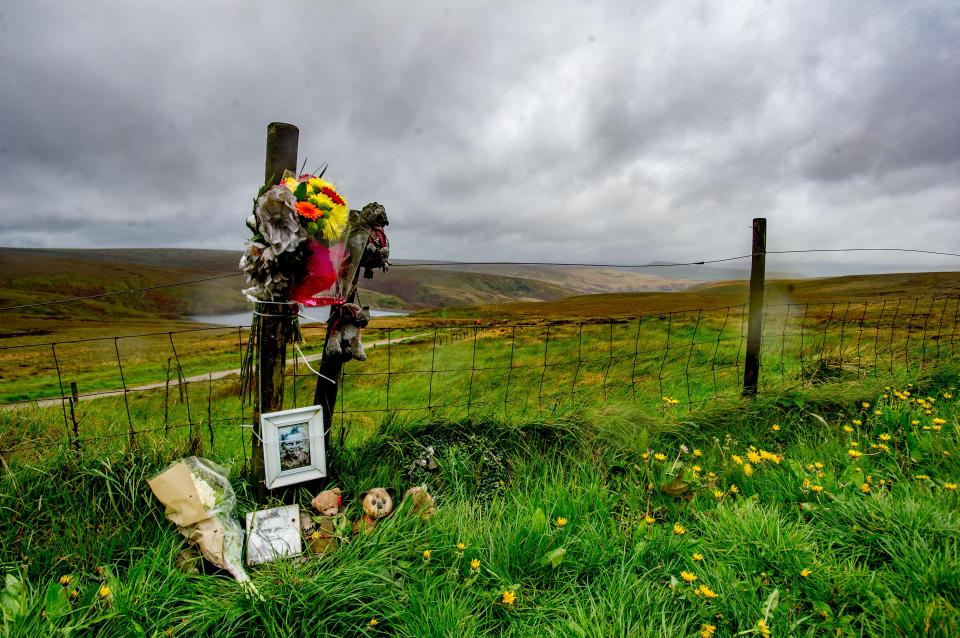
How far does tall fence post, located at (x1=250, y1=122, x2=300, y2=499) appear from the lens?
314 centimetres

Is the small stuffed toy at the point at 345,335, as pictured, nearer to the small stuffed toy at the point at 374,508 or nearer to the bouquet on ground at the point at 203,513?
the small stuffed toy at the point at 374,508

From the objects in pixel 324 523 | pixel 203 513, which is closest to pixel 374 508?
pixel 324 523

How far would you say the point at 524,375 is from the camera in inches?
372

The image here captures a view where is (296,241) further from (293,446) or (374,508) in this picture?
(374,508)

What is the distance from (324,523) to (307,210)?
202 cm

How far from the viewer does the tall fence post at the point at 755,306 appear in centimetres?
525

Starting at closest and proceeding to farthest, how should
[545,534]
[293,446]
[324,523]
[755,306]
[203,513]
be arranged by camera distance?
[203,513] < [545,534] < [324,523] < [293,446] < [755,306]

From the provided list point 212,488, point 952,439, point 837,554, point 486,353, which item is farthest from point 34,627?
point 486,353

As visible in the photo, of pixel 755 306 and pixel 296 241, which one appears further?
pixel 755 306

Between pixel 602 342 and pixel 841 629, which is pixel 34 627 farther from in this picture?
pixel 602 342

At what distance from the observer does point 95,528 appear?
2701mm

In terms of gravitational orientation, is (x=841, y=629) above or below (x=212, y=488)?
below

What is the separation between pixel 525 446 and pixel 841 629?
7.35 feet

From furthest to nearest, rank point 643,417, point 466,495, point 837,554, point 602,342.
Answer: point 602,342 < point 643,417 < point 466,495 < point 837,554
